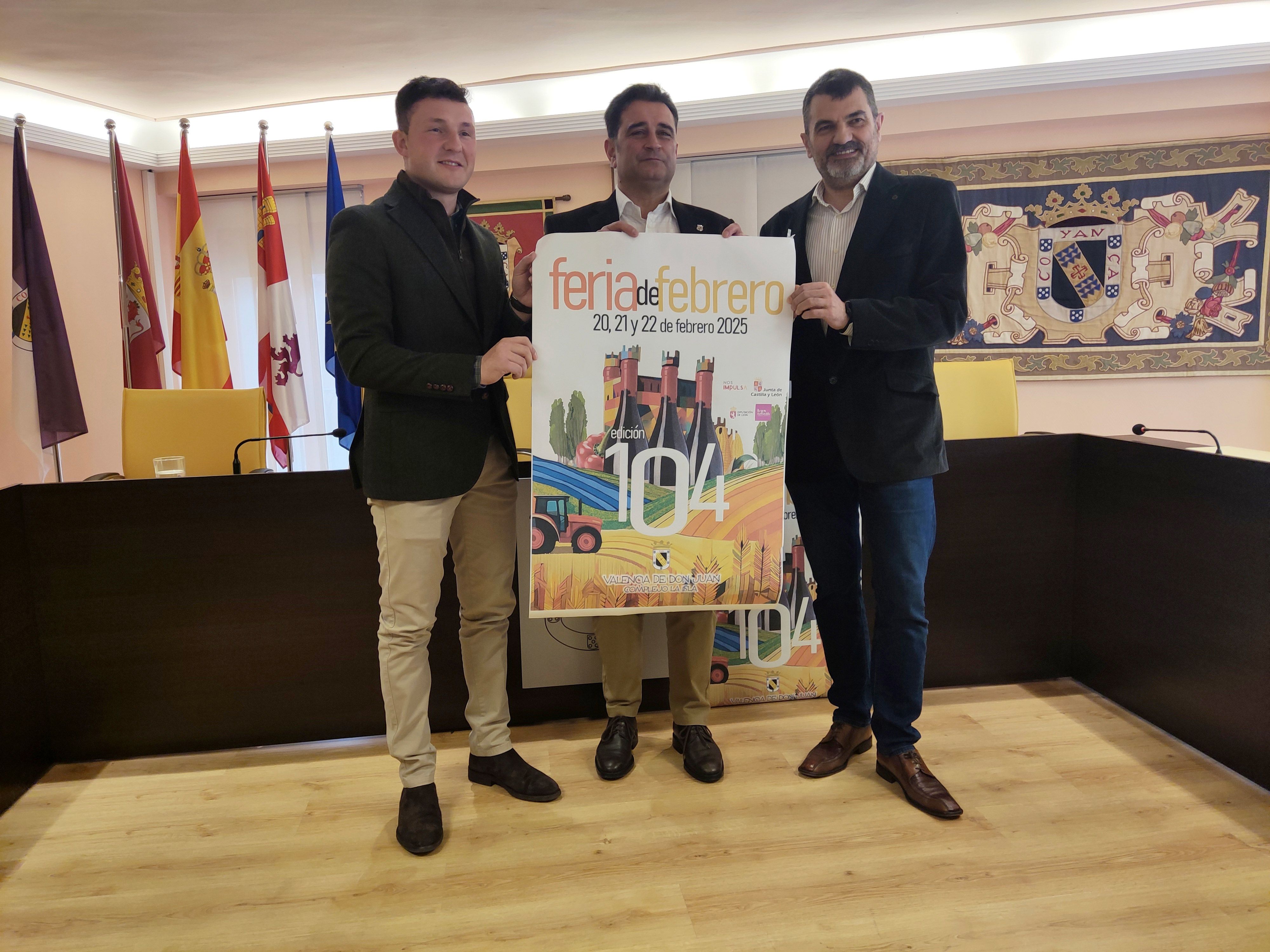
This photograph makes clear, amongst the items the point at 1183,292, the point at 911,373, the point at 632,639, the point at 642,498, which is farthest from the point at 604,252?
the point at 1183,292

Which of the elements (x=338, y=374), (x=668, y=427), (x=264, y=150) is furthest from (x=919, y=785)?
(x=264, y=150)

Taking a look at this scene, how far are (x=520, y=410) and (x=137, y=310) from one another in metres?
2.63

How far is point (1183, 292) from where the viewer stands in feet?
14.3

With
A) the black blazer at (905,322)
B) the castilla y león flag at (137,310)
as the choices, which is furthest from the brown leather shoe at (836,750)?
the castilla y león flag at (137,310)

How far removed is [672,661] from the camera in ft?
6.53

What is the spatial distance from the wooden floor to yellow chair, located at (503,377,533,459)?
1066 mm

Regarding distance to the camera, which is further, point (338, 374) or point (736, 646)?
point (338, 374)

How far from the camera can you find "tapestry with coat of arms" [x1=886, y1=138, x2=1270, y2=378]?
4.26 metres

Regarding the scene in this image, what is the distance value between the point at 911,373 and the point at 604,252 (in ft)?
2.42

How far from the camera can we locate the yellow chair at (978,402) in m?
2.83

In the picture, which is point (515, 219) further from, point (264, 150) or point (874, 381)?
point (874, 381)

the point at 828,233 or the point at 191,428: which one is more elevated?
the point at 828,233

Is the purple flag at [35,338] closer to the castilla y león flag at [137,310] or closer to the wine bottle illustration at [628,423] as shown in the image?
the castilla y león flag at [137,310]

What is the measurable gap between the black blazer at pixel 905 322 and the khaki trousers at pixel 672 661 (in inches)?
22.6
